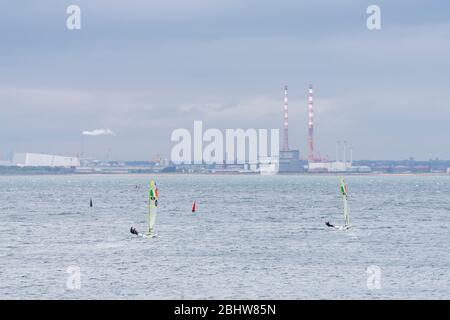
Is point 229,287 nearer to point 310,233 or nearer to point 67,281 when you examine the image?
point 67,281

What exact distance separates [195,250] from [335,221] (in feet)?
156

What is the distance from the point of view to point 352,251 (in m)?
84.8

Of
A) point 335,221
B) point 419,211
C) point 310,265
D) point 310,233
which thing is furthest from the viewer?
point 419,211

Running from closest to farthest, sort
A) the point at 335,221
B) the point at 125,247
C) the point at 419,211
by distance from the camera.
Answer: the point at 125,247 < the point at 335,221 < the point at 419,211

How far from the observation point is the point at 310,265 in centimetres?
7312

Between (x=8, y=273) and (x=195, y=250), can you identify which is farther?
(x=195, y=250)

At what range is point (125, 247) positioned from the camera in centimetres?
8806

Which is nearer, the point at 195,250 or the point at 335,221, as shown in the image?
the point at 195,250

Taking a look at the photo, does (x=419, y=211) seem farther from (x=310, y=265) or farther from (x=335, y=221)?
(x=310, y=265)

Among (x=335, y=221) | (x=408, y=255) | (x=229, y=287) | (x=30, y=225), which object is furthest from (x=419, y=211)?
(x=229, y=287)

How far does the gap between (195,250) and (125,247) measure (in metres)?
7.00

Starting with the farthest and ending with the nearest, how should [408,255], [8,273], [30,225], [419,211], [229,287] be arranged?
[419,211] → [30,225] → [408,255] → [8,273] → [229,287]

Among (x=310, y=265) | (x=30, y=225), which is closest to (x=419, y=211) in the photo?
(x=30, y=225)
